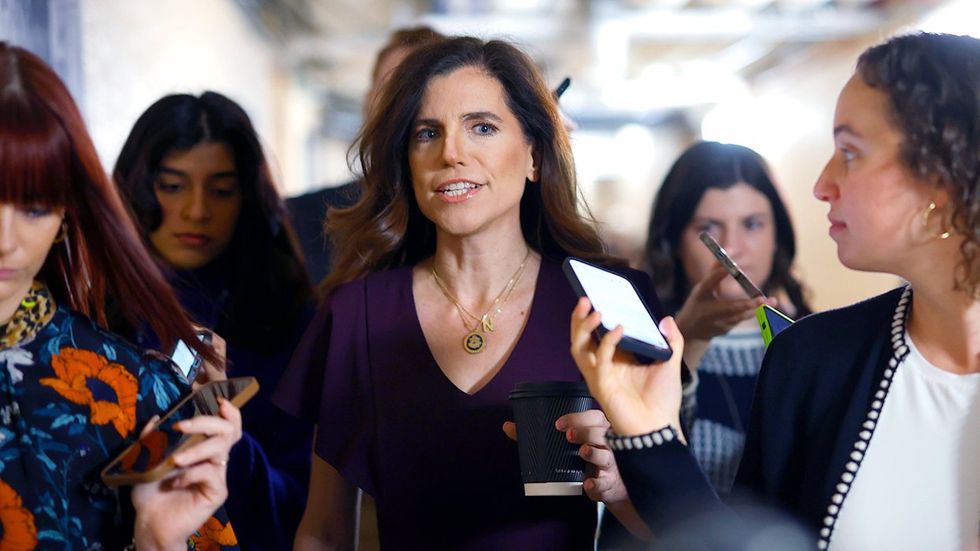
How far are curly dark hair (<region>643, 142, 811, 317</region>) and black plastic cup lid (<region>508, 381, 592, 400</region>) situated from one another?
123cm

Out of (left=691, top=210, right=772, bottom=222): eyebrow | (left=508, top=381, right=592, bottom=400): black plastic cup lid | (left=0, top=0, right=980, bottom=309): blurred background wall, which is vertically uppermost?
(left=0, top=0, right=980, bottom=309): blurred background wall

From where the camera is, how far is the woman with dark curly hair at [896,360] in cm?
123

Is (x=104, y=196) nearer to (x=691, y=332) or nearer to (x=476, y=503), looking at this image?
(x=476, y=503)

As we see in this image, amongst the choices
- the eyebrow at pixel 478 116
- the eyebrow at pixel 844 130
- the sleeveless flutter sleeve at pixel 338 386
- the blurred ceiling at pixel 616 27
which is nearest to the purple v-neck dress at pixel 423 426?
the sleeveless flutter sleeve at pixel 338 386

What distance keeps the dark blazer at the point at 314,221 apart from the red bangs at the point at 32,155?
1.36 meters

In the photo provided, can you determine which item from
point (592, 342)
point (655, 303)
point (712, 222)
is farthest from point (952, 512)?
point (712, 222)

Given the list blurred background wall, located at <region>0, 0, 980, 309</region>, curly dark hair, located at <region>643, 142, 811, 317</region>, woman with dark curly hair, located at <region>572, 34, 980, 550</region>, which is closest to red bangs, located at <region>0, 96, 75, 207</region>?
woman with dark curly hair, located at <region>572, 34, 980, 550</region>

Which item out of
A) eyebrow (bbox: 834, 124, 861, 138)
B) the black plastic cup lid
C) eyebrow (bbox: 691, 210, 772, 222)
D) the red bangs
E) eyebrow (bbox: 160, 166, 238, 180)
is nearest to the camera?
the red bangs

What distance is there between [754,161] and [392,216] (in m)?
1.21

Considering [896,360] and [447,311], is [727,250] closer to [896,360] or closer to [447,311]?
[447,311]

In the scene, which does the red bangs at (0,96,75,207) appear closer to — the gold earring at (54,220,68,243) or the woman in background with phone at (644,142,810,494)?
the gold earring at (54,220,68,243)

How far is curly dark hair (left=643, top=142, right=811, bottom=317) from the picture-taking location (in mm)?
2617

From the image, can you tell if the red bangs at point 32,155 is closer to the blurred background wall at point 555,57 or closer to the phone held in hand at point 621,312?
the phone held in hand at point 621,312

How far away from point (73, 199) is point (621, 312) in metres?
0.73
